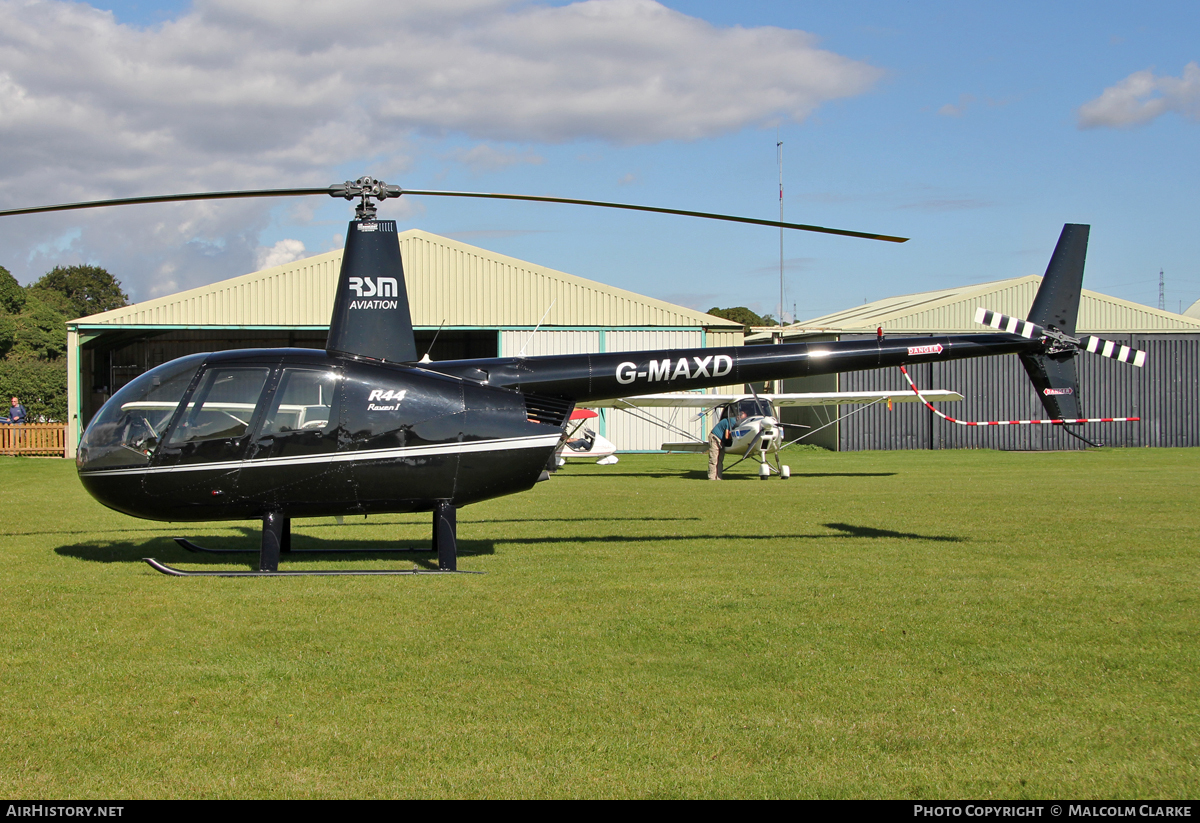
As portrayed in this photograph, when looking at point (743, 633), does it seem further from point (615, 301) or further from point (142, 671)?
point (615, 301)

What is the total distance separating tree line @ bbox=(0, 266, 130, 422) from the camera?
48.8 metres

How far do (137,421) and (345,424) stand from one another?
74.6 inches

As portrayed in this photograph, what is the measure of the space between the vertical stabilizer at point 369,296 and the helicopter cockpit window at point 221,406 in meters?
0.84

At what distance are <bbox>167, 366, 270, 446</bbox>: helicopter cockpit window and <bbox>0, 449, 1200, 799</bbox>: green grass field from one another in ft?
4.46

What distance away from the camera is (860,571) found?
9.10 m

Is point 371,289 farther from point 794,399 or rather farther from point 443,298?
point 443,298

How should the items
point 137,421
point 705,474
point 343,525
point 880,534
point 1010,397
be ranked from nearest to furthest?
point 137,421
point 880,534
point 343,525
point 705,474
point 1010,397

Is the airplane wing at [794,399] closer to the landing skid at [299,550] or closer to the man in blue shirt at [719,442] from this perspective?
the man in blue shirt at [719,442]

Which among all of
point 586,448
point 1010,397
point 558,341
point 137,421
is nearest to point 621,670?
point 137,421

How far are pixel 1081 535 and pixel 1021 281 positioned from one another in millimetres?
29000

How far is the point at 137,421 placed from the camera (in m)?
8.70

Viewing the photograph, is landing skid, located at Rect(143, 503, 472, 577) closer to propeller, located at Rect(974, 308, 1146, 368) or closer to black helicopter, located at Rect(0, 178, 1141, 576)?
black helicopter, located at Rect(0, 178, 1141, 576)

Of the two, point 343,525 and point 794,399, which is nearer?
point 343,525
